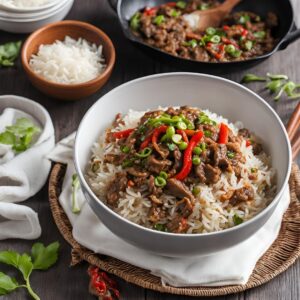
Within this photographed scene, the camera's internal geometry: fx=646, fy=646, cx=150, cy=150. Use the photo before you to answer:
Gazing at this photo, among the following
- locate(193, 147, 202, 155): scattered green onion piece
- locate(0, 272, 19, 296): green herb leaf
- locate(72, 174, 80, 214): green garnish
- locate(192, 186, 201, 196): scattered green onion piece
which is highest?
locate(193, 147, 202, 155): scattered green onion piece

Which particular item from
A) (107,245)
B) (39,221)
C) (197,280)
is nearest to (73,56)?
(39,221)

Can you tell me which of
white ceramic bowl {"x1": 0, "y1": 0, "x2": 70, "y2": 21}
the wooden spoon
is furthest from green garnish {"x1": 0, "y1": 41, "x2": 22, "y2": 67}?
the wooden spoon

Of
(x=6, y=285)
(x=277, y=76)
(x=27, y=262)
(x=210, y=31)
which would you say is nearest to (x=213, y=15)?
(x=210, y=31)

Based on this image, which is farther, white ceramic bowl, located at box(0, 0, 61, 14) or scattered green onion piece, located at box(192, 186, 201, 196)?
white ceramic bowl, located at box(0, 0, 61, 14)

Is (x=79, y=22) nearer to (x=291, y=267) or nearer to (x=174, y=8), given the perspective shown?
(x=174, y=8)

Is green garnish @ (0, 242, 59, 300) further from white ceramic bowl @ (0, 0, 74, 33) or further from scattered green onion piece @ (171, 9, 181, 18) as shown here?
scattered green onion piece @ (171, 9, 181, 18)

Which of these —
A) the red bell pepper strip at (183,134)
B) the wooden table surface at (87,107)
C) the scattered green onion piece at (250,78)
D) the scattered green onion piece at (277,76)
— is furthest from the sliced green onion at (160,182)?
the scattered green onion piece at (277,76)

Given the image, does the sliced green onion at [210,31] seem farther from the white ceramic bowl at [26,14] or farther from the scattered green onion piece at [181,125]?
the scattered green onion piece at [181,125]
